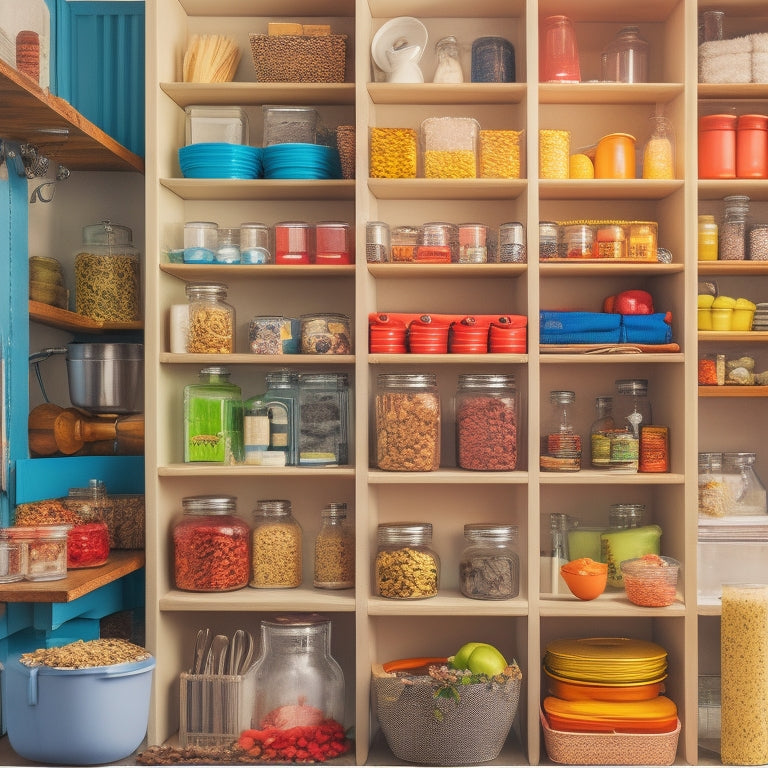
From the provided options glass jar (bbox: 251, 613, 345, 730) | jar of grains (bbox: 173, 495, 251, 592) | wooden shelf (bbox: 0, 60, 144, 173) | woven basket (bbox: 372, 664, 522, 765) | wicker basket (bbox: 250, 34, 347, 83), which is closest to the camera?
wooden shelf (bbox: 0, 60, 144, 173)

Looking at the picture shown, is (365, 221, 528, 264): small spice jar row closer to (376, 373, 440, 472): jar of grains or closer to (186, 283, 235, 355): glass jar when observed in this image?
(376, 373, 440, 472): jar of grains

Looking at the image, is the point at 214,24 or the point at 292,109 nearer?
the point at 292,109

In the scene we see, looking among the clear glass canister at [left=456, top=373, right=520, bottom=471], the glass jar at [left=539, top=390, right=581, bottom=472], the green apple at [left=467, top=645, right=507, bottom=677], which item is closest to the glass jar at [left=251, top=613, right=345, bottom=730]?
the green apple at [left=467, top=645, right=507, bottom=677]

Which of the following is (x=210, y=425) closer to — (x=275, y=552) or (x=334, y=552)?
(x=275, y=552)

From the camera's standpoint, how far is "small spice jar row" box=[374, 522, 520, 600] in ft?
10.5

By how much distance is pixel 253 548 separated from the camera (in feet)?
11.0

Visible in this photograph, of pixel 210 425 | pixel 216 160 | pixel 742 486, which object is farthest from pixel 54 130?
pixel 742 486

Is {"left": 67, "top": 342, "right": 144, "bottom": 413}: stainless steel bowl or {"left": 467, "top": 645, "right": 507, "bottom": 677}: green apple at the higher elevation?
{"left": 67, "top": 342, "right": 144, "bottom": 413}: stainless steel bowl

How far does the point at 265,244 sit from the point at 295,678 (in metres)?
1.48

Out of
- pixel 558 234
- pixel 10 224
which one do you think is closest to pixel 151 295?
pixel 10 224

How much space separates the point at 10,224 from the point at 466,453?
1670mm

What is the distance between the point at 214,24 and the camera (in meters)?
3.66

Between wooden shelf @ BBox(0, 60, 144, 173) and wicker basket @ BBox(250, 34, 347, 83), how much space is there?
0.61 metres

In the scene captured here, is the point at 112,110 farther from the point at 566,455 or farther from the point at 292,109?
the point at 566,455
